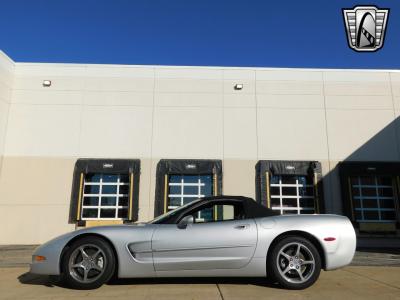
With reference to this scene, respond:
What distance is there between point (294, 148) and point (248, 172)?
1737 mm

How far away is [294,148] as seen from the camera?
1164 centimetres

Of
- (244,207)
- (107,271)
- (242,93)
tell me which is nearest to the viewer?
(107,271)

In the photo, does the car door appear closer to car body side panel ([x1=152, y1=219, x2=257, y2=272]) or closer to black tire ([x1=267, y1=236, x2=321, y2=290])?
car body side panel ([x1=152, y1=219, x2=257, y2=272])

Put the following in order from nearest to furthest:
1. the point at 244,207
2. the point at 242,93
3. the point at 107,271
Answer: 1. the point at 107,271
2. the point at 244,207
3. the point at 242,93

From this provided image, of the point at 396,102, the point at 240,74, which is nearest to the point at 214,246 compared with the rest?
the point at 240,74

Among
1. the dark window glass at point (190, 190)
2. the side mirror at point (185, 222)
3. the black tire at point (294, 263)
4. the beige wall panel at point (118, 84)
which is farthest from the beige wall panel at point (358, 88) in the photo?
the side mirror at point (185, 222)

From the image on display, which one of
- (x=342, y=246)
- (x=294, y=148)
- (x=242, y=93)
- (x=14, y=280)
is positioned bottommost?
(x=14, y=280)

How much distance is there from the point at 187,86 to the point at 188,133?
1.63 meters

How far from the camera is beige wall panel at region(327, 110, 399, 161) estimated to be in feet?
38.4

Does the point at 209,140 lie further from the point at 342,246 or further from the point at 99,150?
the point at 342,246

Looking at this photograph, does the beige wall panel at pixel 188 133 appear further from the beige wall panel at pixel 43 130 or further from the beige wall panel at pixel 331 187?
the beige wall panel at pixel 331 187

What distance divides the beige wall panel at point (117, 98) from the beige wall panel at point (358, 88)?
20.1 ft

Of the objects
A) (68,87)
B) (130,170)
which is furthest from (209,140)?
(68,87)

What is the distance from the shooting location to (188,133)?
11625 millimetres
